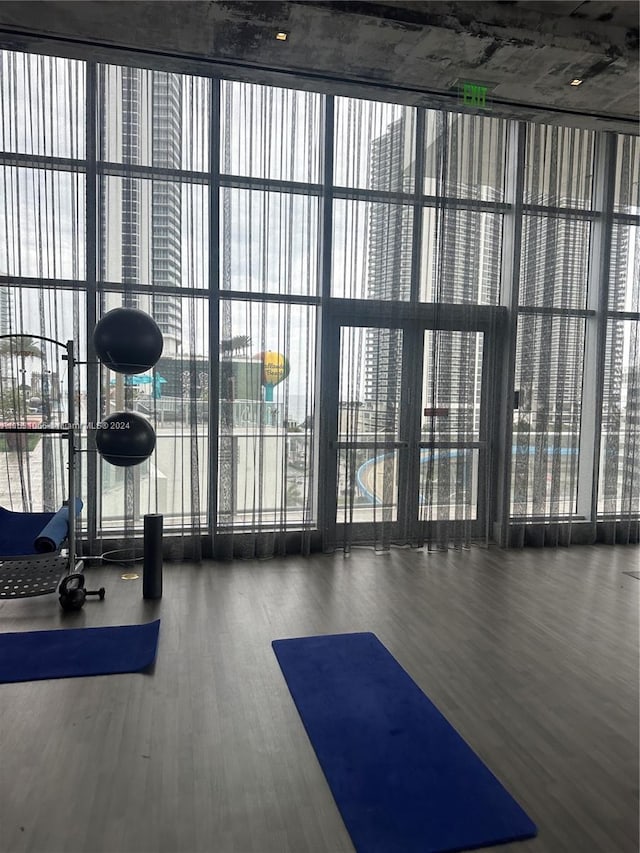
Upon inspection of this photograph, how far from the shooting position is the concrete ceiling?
3.30 m

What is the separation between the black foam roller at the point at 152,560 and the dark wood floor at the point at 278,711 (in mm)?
127

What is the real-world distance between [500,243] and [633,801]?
492 centimetres

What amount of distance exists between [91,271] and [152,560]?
2.47 metres

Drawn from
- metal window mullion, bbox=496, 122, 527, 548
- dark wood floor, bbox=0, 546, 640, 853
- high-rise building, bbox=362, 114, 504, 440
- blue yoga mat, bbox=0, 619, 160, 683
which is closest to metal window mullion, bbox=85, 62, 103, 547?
dark wood floor, bbox=0, 546, 640, 853

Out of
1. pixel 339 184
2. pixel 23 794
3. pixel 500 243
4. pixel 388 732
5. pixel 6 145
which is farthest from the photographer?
pixel 500 243

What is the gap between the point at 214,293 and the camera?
5.06 m

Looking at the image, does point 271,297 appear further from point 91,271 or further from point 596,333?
point 596,333

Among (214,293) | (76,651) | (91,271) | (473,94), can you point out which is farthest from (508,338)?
(76,651)

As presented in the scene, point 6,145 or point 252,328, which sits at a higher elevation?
point 6,145

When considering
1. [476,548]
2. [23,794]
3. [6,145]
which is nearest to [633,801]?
[23,794]

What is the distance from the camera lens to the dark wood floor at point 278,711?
207 cm

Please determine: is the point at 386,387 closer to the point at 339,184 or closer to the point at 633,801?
the point at 339,184

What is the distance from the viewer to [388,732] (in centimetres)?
262

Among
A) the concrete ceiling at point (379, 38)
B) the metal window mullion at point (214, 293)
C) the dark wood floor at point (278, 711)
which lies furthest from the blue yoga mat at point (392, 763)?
the concrete ceiling at point (379, 38)
